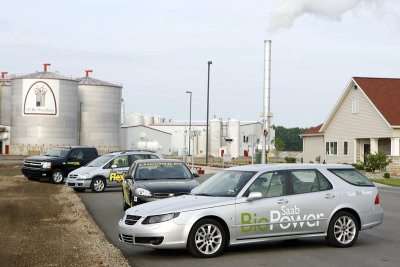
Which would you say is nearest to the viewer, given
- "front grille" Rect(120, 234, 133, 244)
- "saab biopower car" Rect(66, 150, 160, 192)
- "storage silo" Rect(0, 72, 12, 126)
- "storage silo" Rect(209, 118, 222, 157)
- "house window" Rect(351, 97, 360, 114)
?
"front grille" Rect(120, 234, 133, 244)

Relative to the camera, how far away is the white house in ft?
155

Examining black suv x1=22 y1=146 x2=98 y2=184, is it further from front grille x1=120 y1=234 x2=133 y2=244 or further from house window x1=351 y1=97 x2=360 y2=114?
house window x1=351 y1=97 x2=360 y2=114

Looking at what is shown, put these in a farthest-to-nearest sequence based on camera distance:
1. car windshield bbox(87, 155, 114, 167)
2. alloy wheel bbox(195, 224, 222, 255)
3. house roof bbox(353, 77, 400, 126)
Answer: house roof bbox(353, 77, 400, 126) < car windshield bbox(87, 155, 114, 167) < alloy wheel bbox(195, 224, 222, 255)

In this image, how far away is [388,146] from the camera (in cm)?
4969

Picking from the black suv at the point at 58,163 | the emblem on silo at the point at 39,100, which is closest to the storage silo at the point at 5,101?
the emblem on silo at the point at 39,100

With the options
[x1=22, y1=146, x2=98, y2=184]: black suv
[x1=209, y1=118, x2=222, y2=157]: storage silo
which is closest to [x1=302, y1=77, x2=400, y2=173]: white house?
[x1=22, y1=146, x2=98, y2=184]: black suv

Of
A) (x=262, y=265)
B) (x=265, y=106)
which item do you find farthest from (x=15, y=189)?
(x=265, y=106)

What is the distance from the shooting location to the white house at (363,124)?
4722cm

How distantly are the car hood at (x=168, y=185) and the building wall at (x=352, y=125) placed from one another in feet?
107

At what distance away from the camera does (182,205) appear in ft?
35.4

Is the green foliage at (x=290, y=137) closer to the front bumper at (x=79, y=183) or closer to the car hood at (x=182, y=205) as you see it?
the front bumper at (x=79, y=183)

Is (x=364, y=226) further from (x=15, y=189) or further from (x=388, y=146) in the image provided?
(x=388, y=146)

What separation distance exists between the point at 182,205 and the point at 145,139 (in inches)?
3868

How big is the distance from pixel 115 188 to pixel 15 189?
4.12 metres
